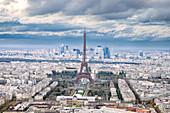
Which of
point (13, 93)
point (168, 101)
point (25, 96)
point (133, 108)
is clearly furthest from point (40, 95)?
point (168, 101)

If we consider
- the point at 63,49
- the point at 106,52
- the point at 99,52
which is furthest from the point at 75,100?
the point at 63,49

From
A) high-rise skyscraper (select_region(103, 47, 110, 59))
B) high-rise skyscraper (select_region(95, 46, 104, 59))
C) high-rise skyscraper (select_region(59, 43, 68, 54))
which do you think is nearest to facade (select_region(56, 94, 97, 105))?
high-rise skyscraper (select_region(95, 46, 104, 59))

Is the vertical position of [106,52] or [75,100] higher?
[106,52]

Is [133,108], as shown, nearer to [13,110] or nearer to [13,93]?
[13,110]

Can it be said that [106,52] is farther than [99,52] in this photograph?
No

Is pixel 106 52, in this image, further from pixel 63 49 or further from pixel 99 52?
pixel 63 49

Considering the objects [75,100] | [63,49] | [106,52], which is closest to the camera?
[75,100]

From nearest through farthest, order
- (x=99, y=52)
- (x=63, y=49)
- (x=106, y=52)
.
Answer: (x=106, y=52) < (x=99, y=52) < (x=63, y=49)

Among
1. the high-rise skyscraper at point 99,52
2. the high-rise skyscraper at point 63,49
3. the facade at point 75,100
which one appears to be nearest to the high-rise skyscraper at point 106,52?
the high-rise skyscraper at point 99,52

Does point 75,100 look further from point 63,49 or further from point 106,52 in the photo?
point 63,49

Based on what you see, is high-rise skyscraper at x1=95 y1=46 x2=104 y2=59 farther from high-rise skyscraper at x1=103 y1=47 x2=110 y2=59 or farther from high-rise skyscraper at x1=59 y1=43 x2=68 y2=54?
high-rise skyscraper at x1=59 y1=43 x2=68 y2=54

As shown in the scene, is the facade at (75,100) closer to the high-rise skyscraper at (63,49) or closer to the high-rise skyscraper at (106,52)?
the high-rise skyscraper at (106,52)

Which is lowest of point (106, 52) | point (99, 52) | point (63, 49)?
point (106, 52)
